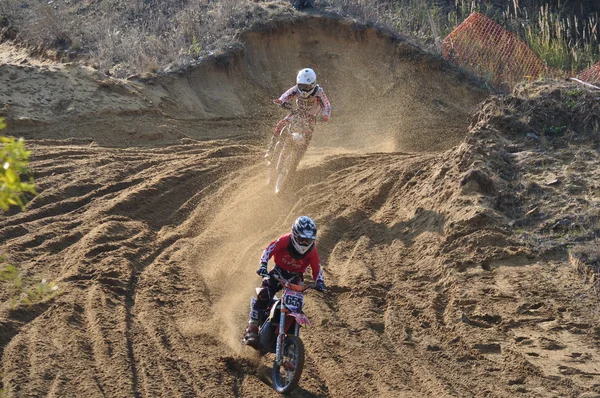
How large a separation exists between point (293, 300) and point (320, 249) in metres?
3.69

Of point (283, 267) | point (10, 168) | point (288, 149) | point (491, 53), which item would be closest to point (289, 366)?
point (283, 267)

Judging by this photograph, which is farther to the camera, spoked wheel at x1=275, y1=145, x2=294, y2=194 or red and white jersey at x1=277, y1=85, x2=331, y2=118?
red and white jersey at x1=277, y1=85, x2=331, y2=118

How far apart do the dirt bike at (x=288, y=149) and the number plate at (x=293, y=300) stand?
5995mm

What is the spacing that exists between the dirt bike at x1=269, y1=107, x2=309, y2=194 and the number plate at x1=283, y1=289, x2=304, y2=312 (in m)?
6.00

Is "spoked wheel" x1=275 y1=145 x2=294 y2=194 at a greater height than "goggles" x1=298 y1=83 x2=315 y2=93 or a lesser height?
lesser

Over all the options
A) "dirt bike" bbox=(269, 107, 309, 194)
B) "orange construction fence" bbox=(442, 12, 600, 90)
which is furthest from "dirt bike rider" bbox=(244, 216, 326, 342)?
"orange construction fence" bbox=(442, 12, 600, 90)

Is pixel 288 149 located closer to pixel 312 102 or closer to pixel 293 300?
pixel 312 102

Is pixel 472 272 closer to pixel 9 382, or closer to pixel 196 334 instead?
pixel 196 334

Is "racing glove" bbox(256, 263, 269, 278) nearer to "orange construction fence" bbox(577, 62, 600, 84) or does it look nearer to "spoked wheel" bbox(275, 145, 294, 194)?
"spoked wheel" bbox(275, 145, 294, 194)

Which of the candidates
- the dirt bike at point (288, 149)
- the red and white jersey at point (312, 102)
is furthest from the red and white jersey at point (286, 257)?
the red and white jersey at point (312, 102)

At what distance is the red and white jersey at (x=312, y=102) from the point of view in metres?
14.1

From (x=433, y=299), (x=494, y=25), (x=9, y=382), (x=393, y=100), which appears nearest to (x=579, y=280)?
(x=433, y=299)

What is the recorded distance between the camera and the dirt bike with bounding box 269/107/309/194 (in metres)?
13.9

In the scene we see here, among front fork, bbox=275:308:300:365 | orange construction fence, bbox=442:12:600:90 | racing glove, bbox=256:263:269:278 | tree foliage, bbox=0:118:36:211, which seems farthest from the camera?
orange construction fence, bbox=442:12:600:90
